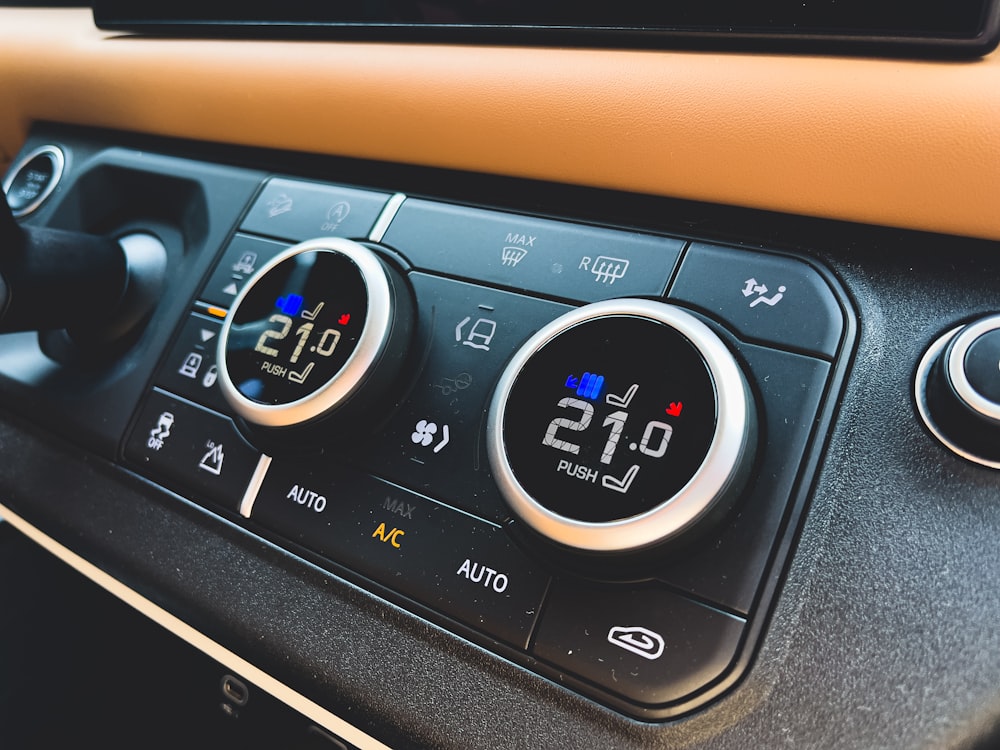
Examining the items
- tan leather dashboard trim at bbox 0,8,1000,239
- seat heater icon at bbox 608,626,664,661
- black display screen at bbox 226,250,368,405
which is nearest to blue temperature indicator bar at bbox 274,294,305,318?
black display screen at bbox 226,250,368,405

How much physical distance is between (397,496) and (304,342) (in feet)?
0.35

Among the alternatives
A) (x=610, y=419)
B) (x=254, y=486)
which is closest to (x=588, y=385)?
(x=610, y=419)

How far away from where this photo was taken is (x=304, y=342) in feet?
1.49

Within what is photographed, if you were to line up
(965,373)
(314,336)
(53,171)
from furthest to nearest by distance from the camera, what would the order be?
1. (53,171)
2. (314,336)
3. (965,373)

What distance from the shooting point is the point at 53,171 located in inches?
27.2

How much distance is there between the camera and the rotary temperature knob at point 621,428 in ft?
1.15

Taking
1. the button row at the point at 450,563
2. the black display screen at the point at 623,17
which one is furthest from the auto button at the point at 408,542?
the black display screen at the point at 623,17

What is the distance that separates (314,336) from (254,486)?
0.34 feet

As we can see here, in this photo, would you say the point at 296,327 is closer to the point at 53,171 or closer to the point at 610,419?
the point at 610,419

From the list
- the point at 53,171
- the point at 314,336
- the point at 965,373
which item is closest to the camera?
the point at 965,373

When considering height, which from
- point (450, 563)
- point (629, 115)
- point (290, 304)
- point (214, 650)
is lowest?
point (214, 650)

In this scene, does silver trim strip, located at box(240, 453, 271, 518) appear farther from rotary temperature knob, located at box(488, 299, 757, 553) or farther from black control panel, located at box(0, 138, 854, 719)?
rotary temperature knob, located at box(488, 299, 757, 553)

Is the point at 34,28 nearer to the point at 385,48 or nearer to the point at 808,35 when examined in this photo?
the point at 385,48

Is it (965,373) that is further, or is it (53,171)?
(53,171)
